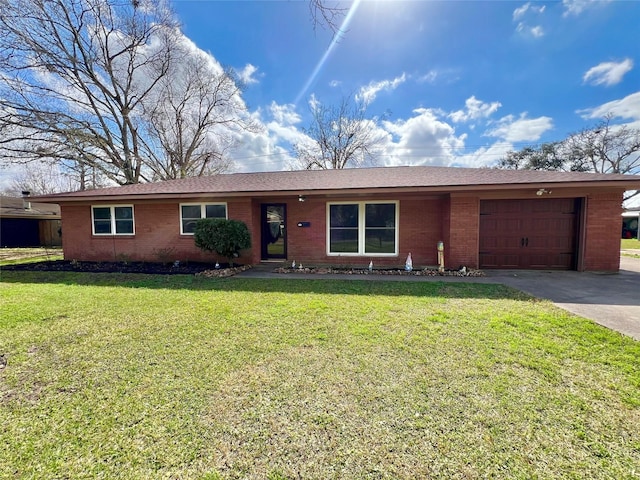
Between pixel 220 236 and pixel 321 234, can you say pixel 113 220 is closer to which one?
pixel 220 236

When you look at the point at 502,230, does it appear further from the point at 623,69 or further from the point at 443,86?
the point at 623,69

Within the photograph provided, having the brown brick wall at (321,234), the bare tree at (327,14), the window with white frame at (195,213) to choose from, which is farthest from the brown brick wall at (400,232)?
the bare tree at (327,14)

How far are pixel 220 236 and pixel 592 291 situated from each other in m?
9.24

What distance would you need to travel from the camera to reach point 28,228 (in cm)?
1898

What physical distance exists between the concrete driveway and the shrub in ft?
23.8

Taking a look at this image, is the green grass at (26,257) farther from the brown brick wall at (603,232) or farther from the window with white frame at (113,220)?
the brown brick wall at (603,232)

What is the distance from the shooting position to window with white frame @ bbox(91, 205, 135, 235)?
401 inches

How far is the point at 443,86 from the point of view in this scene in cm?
1281

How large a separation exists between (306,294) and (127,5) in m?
21.2

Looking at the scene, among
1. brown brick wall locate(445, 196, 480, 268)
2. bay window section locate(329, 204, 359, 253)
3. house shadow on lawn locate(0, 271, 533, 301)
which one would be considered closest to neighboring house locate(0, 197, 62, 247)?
house shadow on lawn locate(0, 271, 533, 301)

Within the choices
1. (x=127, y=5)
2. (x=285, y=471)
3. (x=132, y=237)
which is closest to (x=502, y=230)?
(x=285, y=471)

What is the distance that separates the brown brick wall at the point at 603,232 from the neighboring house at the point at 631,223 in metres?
24.4

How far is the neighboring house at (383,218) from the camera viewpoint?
7.71 metres

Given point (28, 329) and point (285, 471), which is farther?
point (28, 329)
